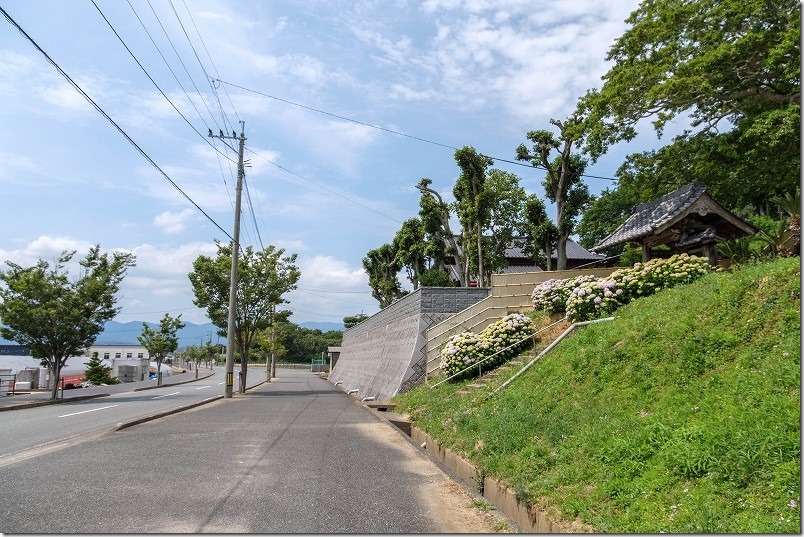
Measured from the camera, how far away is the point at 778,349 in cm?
615

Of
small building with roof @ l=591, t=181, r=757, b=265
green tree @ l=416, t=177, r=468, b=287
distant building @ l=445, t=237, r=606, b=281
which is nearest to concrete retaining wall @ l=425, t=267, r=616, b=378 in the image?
small building with roof @ l=591, t=181, r=757, b=265

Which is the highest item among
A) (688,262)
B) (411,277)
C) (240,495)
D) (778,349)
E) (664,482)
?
(411,277)

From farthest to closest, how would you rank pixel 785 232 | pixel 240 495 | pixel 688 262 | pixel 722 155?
1. pixel 722 155
2. pixel 688 262
3. pixel 785 232
4. pixel 240 495

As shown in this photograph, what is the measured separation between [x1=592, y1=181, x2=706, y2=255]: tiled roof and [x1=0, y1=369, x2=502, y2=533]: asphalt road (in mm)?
8363

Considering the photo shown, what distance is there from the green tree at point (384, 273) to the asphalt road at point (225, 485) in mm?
38130

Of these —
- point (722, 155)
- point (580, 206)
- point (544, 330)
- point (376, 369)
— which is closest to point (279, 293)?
point (376, 369)

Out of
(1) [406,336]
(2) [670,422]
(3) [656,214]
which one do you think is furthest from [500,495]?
(1) [406,336]

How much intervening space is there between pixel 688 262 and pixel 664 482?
368 inches

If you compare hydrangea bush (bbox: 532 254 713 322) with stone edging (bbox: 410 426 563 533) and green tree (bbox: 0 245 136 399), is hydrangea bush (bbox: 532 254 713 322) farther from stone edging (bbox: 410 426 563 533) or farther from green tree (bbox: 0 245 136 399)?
green tree (bbox: 0 245 136 399)

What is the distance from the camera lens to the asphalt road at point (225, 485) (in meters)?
5.52

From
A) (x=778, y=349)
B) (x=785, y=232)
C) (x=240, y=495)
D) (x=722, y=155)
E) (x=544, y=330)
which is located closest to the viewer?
(x=778, y=349)

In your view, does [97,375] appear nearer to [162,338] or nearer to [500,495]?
[162,338]

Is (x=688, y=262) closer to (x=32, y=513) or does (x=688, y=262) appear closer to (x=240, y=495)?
(x=240, y=495)

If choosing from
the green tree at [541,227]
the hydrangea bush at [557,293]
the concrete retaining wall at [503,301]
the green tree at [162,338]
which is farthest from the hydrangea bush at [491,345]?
the green tree at [162,338]
